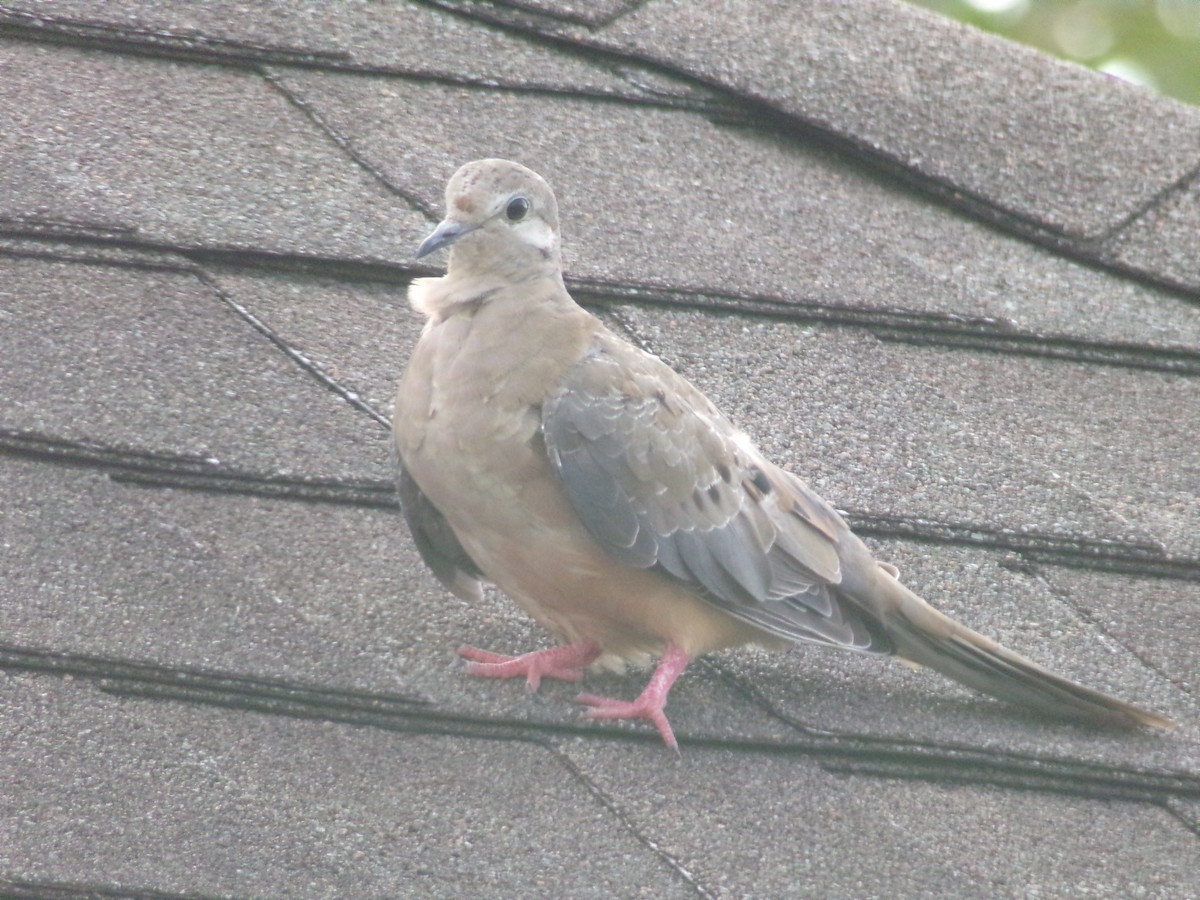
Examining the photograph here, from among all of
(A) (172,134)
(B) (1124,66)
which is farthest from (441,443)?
(B) (1124,66)

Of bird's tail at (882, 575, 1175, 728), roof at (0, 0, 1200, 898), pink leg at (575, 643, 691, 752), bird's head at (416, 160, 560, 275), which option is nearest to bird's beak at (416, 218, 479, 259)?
bird's head at (416, 160, 560, 275)

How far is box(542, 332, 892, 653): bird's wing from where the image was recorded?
228cm

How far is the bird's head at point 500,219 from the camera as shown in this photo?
8.14ft

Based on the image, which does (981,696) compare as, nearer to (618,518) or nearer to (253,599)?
(618,518)

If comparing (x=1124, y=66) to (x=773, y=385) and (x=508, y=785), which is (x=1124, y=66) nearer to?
(x=773, y=385)

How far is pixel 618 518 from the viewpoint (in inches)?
89.4

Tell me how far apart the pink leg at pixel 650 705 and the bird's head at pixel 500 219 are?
68 cm

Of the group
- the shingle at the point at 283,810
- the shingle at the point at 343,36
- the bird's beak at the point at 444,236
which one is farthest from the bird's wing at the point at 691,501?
the shingle at the point at 343,36

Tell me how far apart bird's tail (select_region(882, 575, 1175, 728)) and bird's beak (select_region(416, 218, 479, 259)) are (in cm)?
81

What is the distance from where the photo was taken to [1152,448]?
8.60 ft

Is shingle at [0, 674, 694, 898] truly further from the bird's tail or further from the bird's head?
the bird's head

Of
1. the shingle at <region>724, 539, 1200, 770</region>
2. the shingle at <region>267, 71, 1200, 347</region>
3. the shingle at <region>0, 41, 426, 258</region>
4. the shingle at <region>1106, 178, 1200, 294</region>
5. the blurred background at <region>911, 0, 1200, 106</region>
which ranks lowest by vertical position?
the shingle at <region>724, 539, 1200, 770</region>

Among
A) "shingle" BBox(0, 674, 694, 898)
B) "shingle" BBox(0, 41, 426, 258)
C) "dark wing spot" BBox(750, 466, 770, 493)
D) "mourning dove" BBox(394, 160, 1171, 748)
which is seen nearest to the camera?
"shingle" BBox(0, 674, 694, 898)

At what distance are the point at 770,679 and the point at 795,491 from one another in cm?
30
